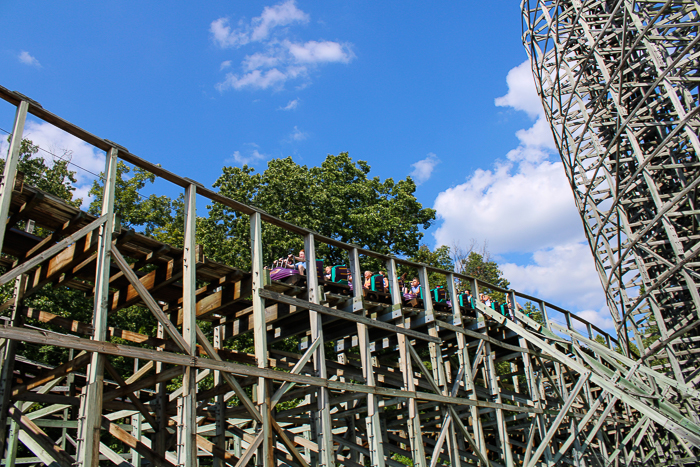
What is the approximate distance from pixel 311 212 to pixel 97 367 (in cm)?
1870

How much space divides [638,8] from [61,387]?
58.4ft

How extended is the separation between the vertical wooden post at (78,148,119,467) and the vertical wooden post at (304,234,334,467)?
12.0 feet

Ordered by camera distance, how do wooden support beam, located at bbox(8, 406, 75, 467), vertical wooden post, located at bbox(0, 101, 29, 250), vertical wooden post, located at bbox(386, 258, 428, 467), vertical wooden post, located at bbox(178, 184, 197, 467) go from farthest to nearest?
vertical wooden post, located at bbox(386, 258, 428, 467) < wooden support beam, located at bbox(8, 406, 75, 467) < vertical wooden post, located at bbox(178, 184, 197, 467) < vertical wooden post, located at bbox(0, 101, 29, 250)

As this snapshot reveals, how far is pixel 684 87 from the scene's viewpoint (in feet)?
47.3

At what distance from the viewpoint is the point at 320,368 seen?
9.27 meters

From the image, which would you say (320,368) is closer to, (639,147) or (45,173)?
(639,147)

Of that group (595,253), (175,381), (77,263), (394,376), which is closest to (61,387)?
(77,263)

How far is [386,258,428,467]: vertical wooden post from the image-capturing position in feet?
34.5

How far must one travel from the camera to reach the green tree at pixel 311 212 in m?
23.3

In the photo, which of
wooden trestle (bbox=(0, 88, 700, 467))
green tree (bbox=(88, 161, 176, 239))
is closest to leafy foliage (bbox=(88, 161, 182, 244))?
green tree (bbox=(88, 161, 176, 239))

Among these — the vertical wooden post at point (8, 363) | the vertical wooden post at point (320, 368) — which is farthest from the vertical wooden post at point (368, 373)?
the vertical wooden post at point (8, 363)

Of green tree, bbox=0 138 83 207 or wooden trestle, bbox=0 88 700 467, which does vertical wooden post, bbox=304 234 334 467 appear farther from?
green tree, bbox=0 138 83 207

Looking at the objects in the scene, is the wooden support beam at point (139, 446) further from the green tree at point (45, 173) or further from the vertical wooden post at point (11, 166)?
the green tree at point (45, 173)

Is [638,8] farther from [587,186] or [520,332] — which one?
[520,332]
